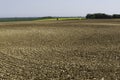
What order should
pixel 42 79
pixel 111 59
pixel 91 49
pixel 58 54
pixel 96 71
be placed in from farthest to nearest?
pixel 91 49 < pixel 58 54 < pixel 111 59 < pixel 96 71 < pixel 42 79

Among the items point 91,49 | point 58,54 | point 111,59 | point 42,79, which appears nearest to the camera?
point 42,79

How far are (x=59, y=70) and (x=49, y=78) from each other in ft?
2.87

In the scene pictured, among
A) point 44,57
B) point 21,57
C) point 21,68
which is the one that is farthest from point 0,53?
point 21,68

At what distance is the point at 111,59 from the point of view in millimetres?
9609

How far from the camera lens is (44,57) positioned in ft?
33.5

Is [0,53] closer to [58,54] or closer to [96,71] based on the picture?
[58,54]

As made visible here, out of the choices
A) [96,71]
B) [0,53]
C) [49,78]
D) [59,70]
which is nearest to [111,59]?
[96,71]

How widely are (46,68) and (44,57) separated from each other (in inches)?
75.4

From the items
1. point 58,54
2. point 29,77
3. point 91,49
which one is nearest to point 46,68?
point 29,77

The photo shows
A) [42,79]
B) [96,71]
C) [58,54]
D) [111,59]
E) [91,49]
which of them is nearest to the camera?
[42,79]

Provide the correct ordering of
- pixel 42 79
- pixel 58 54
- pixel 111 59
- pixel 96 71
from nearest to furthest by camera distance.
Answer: pixel 42 79
pixel 96 71
pixel 111 59
pixel 58 54

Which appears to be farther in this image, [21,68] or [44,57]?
[44,57]

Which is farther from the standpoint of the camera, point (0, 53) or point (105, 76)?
point (0, 53)

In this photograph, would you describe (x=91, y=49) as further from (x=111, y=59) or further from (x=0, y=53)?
(x=0, y=53)
